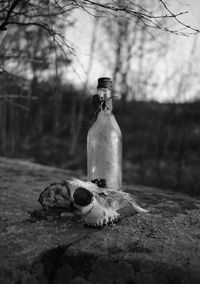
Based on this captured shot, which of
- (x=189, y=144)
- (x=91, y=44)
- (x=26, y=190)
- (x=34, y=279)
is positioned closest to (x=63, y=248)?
(x=34, y=279)

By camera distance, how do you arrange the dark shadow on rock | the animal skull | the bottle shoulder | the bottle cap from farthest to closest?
the bottle shoulder
the bottle cap
the animal skull
the dark shadow on rock

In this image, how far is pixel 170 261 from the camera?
0.95 metres

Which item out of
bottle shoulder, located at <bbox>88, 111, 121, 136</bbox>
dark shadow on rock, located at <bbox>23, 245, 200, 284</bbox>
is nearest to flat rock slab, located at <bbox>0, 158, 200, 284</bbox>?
dark shadow on rock, located at <bbox>23, 245, 200, 284</bbox>

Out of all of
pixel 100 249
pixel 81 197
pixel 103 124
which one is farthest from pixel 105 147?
pixel 100 249

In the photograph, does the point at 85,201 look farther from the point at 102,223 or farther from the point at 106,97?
the point at 106,97

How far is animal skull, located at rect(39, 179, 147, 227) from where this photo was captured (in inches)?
47.3

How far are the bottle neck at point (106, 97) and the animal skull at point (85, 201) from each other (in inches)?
18.4

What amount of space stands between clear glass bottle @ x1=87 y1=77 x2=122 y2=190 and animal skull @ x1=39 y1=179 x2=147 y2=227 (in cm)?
27

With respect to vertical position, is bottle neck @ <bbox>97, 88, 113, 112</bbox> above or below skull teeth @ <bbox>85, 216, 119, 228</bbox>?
above

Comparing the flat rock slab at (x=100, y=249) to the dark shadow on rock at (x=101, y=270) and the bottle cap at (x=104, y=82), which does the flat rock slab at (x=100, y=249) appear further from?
the bottle cap at (x=104, y=82)

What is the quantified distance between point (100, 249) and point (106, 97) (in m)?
0.78

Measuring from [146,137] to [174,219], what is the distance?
41.7 feet

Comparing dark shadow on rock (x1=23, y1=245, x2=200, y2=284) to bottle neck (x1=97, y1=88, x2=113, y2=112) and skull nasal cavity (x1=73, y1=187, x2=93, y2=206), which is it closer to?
skull nasal cavity (x1=73, y1=187, x2=93, y2=206)

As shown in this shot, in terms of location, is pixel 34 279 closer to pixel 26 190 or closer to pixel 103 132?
pixel 103 132
